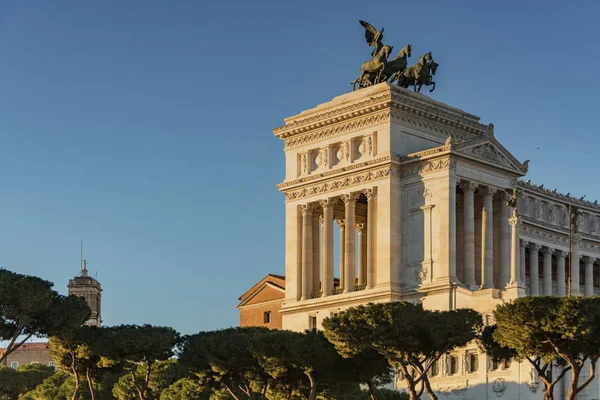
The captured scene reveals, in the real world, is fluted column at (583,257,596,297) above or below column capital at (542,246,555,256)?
below

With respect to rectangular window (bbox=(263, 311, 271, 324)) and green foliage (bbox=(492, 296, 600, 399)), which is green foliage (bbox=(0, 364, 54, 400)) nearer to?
rectangular window (bbox=(263, 311, 271, 324))

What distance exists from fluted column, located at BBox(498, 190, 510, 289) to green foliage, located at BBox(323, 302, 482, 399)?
28.6 m

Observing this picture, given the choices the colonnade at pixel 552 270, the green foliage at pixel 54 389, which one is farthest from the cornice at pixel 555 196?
the green foliage at pixel 54 389

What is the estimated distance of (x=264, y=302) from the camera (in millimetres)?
129500

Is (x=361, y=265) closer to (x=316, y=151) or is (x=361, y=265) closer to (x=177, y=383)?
(x=316, y=151)

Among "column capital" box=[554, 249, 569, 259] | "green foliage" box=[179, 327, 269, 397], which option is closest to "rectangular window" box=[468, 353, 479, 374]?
"green foliage" box=[179, 327, 269, 397]

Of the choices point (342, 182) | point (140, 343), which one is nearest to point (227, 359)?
point (140, 343)

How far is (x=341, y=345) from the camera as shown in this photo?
250ft

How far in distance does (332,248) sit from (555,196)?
26.3 m

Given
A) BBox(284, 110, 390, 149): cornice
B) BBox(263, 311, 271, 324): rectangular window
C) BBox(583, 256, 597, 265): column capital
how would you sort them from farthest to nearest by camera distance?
BBox(263, 311, 271, 324): rectangular window, BBox(583, 256, 597, 265): column capital, BBox(284, 110, 390, 149): cornice

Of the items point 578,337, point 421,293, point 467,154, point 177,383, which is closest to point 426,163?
point 467,154

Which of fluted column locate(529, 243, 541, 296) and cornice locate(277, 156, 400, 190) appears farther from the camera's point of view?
fluted column locate(529, 243, 541, 296)

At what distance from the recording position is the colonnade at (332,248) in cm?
10419

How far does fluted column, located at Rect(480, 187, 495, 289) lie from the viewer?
102619 mm
